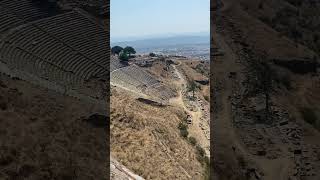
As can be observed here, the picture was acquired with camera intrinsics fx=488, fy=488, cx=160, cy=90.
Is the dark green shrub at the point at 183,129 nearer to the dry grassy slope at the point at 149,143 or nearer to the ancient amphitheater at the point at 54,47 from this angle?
the dry grassy slope at the point at 149,143

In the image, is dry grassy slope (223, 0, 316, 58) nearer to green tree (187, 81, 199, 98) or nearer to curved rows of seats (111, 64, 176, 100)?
curved rows of seats (111, 64, 176, 100)

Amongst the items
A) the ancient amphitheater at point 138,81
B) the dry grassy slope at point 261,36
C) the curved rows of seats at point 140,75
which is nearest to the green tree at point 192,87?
the ancient amphitheater at point 138,81

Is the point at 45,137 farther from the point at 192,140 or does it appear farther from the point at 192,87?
the point at 192,87

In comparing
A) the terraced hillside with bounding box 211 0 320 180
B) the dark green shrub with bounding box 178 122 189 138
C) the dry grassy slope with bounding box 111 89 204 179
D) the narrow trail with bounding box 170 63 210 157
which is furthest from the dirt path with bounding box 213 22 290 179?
the dark green shrub with bounding box 178 122 189 138

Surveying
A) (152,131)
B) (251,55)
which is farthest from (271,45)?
(152,131)

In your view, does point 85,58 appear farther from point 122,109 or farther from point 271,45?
point 122,109

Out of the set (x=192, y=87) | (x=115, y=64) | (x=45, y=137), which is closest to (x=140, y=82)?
(x=115, y=64)
